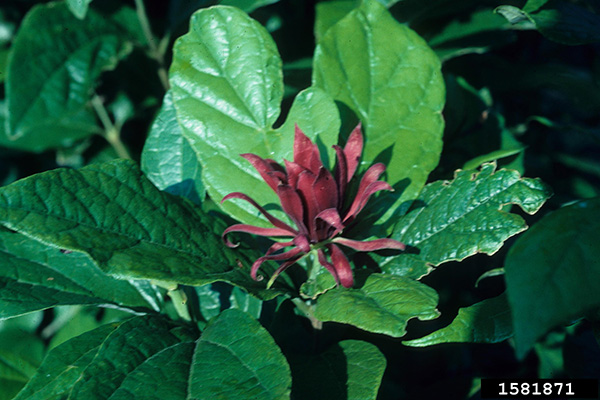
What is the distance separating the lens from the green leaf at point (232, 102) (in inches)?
39.6

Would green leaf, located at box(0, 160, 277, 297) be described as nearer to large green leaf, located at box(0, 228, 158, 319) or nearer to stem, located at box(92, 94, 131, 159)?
large green leaf, located at box(0, 228, 158, 319)

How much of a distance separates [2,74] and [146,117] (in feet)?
1.49

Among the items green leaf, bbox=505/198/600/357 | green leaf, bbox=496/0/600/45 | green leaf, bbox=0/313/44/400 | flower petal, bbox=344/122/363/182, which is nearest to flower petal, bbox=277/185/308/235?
flower petal, bbox=344/122/363/182

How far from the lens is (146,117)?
189cm

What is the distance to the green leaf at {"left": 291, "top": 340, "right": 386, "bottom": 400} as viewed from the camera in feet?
2.89

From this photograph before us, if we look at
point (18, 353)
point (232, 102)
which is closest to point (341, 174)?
point (232, 102)

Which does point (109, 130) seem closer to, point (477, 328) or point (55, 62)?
point (55, 62)

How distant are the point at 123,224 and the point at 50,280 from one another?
10.3 inches

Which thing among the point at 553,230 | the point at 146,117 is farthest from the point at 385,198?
the point at 146,117

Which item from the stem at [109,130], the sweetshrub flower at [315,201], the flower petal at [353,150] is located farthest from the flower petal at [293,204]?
the stem at [109,130]

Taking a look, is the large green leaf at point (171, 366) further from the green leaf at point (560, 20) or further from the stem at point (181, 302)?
the green leaf at point (560, 20)

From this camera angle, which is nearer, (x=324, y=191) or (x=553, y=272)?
(x=553, y=272)

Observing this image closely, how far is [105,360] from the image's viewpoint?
0.80 meters

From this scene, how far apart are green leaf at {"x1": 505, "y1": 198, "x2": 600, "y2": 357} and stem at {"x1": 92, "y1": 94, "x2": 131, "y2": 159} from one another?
4.60 ft
